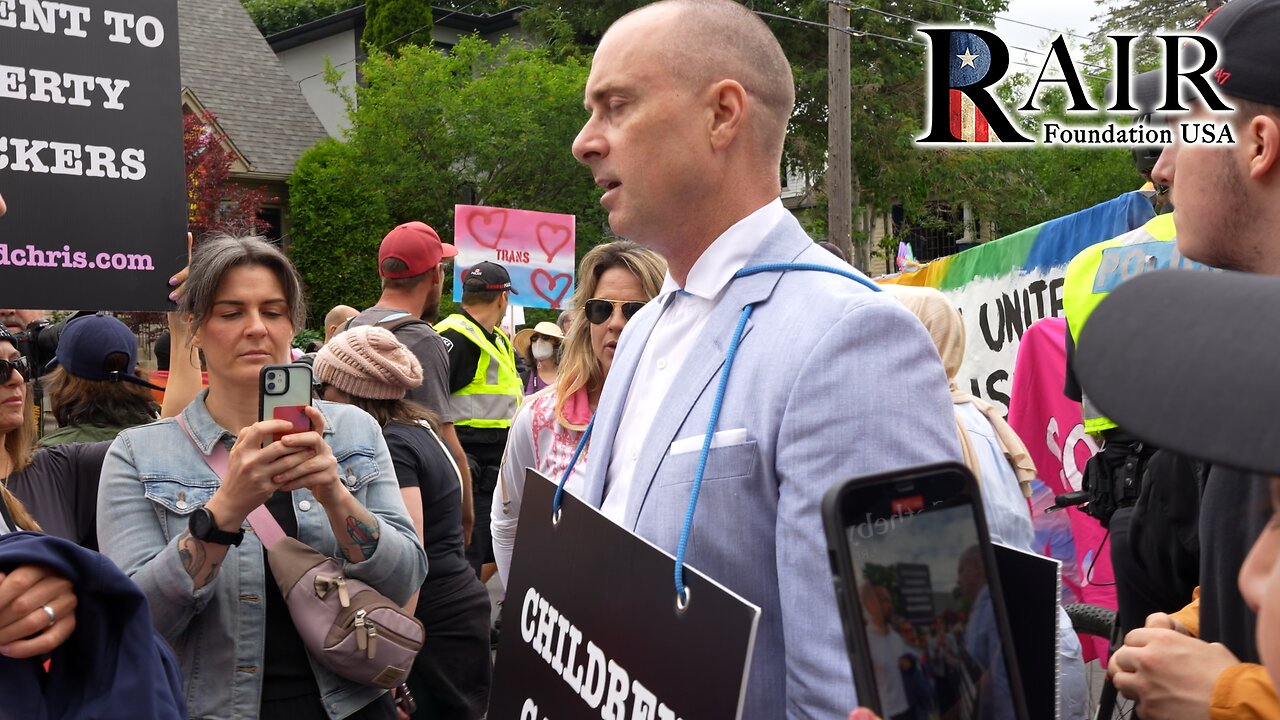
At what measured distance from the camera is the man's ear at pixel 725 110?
2.17 meters

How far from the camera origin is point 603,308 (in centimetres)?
451

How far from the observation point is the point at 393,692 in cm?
349

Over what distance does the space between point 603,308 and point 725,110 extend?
236 centimetres

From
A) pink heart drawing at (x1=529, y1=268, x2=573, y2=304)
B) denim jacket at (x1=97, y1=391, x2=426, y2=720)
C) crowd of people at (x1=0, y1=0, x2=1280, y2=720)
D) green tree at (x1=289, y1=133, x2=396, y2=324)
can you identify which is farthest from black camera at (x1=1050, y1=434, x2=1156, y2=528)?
green tree at (x1=289, y1=133, x2=396, y2=324)

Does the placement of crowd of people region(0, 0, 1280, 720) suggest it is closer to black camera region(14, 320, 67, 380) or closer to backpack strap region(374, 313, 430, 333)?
backpack strap region(374, 313, 430, 333)

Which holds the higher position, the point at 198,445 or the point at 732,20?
the point at 732,20

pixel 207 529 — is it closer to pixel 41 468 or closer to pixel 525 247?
pixel 41 468

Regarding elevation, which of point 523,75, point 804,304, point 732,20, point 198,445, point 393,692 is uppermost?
point 523,75

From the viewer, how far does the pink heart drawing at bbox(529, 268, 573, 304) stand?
Answer: 1281cm

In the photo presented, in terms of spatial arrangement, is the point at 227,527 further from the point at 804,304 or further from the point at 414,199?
the point at 414,199

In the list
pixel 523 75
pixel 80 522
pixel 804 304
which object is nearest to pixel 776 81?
pixel 804 304

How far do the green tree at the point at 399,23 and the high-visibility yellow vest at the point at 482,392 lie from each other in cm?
2807

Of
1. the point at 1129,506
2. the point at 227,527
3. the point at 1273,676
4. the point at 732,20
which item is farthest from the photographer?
the point at 1129,506

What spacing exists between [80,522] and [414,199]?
76.5 ft
